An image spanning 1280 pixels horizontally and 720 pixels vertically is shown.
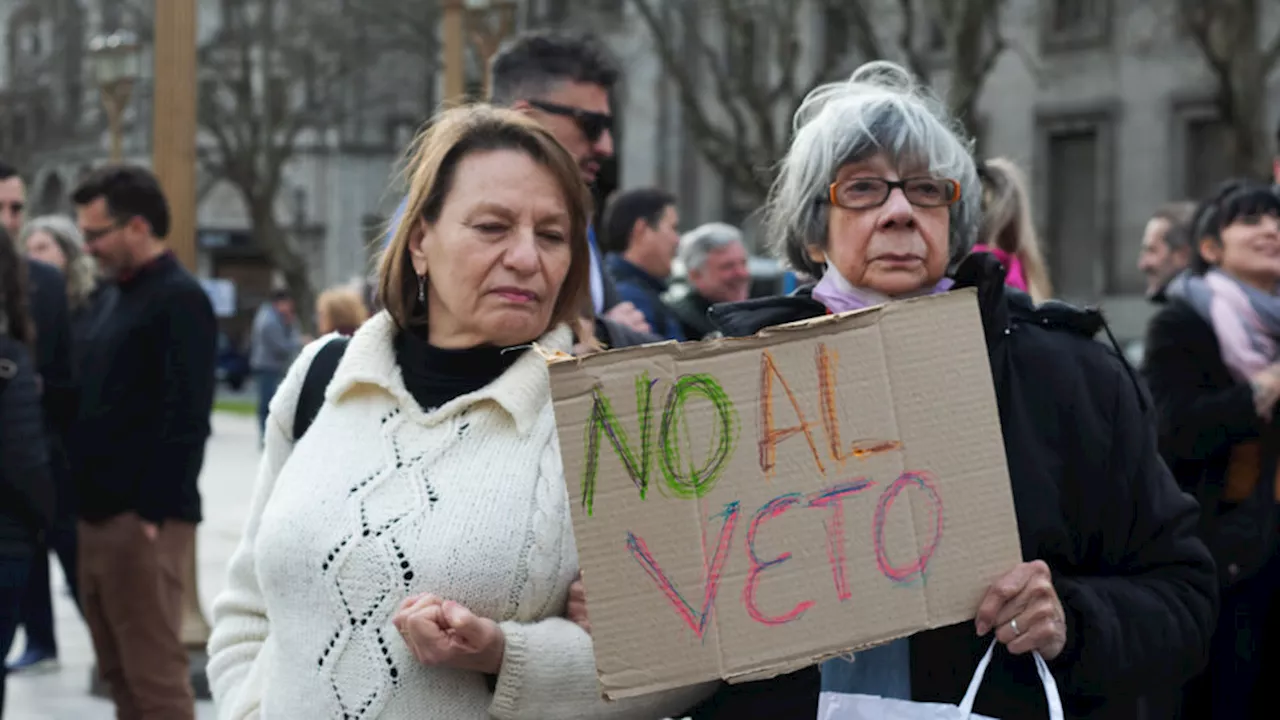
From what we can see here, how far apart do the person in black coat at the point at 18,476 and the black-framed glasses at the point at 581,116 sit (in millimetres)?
1795

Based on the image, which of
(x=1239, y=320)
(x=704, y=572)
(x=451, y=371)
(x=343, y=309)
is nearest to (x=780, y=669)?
(x=704, y=572)

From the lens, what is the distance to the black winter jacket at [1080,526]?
2906mm

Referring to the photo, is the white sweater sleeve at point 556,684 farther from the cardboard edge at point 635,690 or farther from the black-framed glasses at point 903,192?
the black-framed glasses at point 903,192

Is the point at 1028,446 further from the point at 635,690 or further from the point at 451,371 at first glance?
the point at 451,371

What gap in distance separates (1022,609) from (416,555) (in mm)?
940

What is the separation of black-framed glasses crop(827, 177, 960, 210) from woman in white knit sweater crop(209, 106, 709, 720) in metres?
0.46

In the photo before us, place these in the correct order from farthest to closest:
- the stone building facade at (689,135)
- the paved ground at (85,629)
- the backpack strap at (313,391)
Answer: the stone building facade at (689,135) → the paved ground at (85,629) → the backpack strap at (313,391)

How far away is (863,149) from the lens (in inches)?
120

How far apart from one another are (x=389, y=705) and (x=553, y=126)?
2.08 m

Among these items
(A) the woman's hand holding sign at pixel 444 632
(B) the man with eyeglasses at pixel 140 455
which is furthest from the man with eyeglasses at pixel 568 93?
(B) the man with eyeglasses at pixel 140 455

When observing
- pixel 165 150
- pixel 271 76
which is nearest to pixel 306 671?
pixel 165 150

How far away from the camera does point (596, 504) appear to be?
99.4 inches

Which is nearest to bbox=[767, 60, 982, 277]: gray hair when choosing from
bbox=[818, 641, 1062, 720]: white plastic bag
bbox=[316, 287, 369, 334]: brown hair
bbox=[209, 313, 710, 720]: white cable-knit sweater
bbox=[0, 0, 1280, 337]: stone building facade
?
bbox=[209, 313, 710, 720]: white cable-knit sweater

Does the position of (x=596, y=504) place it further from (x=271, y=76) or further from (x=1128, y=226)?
(x=271, y=76)
